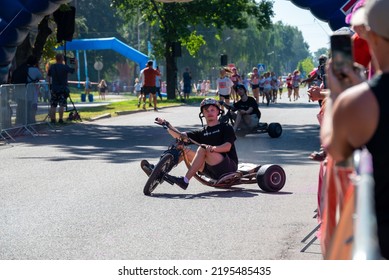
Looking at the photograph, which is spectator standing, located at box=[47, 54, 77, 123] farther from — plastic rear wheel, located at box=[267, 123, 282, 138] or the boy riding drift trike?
the boy riding drift trike

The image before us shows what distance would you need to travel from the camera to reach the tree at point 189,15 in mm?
50406

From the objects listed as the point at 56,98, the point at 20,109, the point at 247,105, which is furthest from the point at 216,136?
the point at 56,98

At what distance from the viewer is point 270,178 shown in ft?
38.7

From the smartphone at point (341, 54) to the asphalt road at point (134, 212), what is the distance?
13.9 ft

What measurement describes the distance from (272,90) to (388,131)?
155ft

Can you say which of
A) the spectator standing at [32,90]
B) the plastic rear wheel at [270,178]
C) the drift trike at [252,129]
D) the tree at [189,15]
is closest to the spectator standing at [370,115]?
the plastic rear wheel at [270,178]

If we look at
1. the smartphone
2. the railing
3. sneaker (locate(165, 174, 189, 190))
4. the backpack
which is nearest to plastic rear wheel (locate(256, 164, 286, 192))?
sneaker (locate(165, 174, 189, 190))

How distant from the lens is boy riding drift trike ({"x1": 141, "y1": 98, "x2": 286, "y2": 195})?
1159 cm

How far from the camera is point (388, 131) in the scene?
3371mm

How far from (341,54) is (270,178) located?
8423 mm

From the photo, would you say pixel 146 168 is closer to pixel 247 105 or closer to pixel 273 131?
pixel 247 105

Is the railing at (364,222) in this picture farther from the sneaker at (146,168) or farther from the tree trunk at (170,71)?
the tree trunk at (170,71)
